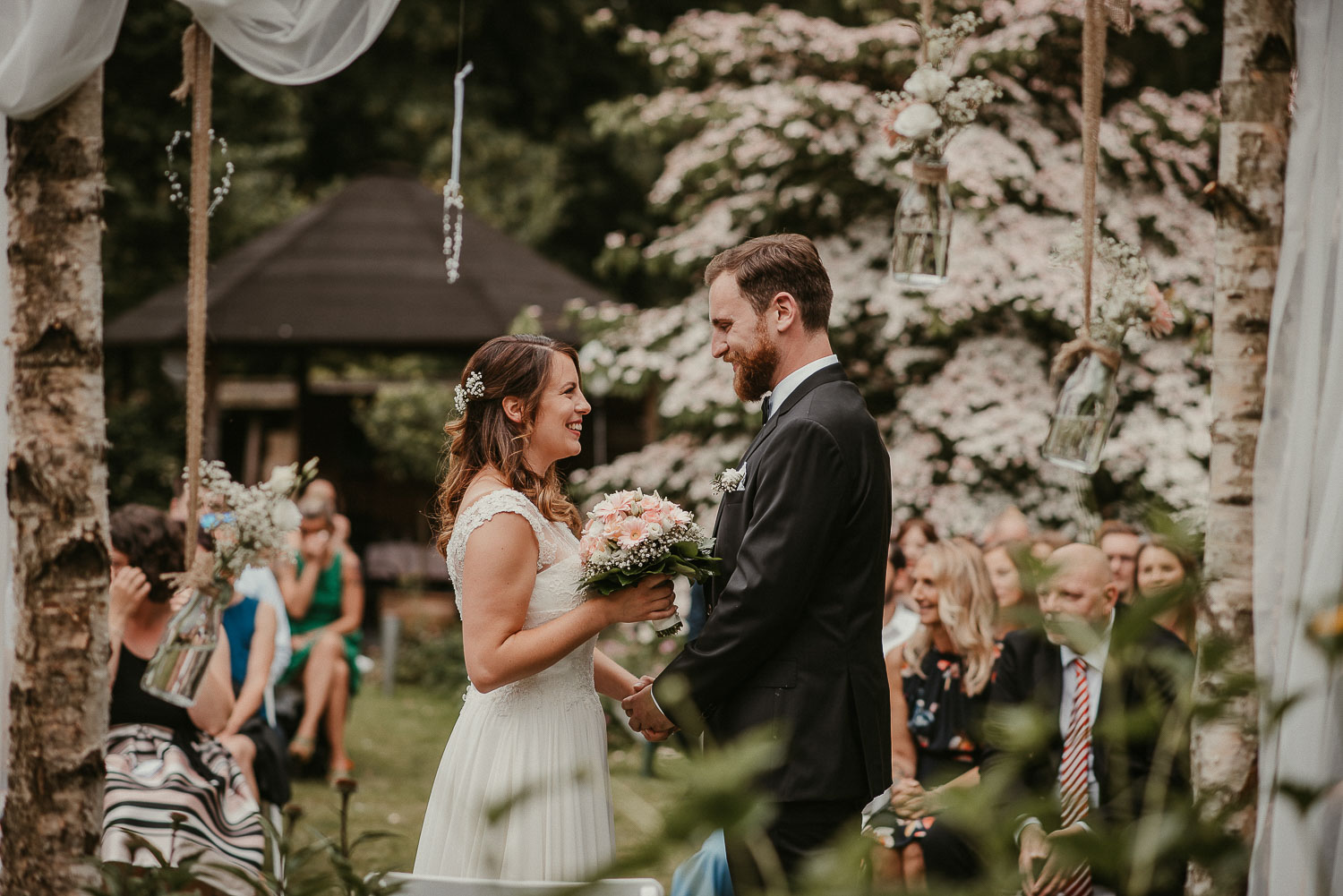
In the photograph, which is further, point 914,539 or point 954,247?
point 954,247

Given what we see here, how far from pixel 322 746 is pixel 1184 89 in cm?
837

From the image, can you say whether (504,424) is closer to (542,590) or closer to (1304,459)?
(542,590)

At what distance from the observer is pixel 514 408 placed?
10.1 ft

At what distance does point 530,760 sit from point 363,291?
31.6 ft

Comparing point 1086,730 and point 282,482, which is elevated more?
point 282,482

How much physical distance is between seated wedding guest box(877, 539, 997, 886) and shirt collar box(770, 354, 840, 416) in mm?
2209

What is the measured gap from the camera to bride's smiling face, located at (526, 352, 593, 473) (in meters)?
3.10

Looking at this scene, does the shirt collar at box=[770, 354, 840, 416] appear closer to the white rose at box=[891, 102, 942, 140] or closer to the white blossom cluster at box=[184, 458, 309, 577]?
the white rose at box=[891, 102, 942, 140]

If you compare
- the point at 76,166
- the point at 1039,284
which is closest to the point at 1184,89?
the point at 1039,284

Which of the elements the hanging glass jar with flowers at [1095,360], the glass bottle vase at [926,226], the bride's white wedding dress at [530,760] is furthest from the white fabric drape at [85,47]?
the hanging glass jar with flowers at [1095,360]

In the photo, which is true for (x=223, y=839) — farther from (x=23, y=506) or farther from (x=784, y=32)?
(x=784, y=32)

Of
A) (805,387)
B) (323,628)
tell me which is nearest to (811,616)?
(805,387)

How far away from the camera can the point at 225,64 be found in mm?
13969

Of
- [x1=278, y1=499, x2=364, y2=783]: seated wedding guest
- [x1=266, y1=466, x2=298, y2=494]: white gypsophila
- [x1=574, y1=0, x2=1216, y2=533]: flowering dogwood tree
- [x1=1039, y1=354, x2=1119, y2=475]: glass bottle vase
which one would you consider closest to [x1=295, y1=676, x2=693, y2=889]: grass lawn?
[x1=278, y1=499, x2=364, y2=783]: seated wedding guest
